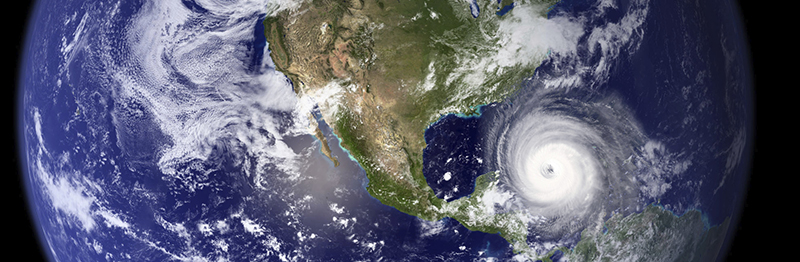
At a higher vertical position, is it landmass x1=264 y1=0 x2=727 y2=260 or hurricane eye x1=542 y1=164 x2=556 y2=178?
landmass x1=264 y1=0 x2=727 y2=260

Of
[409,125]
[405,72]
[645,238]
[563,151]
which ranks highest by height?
[405,72]

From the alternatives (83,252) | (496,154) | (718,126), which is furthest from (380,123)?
(83,252)

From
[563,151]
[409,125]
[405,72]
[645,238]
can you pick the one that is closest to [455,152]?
[409,125]

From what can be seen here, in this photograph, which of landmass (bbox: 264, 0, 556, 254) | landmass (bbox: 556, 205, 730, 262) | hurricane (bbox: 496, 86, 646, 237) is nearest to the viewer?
landmass (bbox: 264, 0, 556, 254)

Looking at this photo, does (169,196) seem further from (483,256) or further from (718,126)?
(718,126)

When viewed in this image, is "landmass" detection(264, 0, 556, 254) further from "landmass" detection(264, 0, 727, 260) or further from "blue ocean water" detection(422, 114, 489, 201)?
"blue ocean water" detection(422, 114, 489, 201)

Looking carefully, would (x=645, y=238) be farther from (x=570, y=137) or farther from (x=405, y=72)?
(x=405, y=72)

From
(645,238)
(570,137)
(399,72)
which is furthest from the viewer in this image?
(645,238)

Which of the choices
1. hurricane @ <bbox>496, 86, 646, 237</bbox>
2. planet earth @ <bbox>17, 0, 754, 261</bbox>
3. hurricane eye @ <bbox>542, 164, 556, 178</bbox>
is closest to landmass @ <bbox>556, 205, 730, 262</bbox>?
planet earth @ <bbox>17, 0, 754, 261</bbox>

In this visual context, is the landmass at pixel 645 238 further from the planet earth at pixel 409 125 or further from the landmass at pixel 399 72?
the landmass at pixel 399 72
